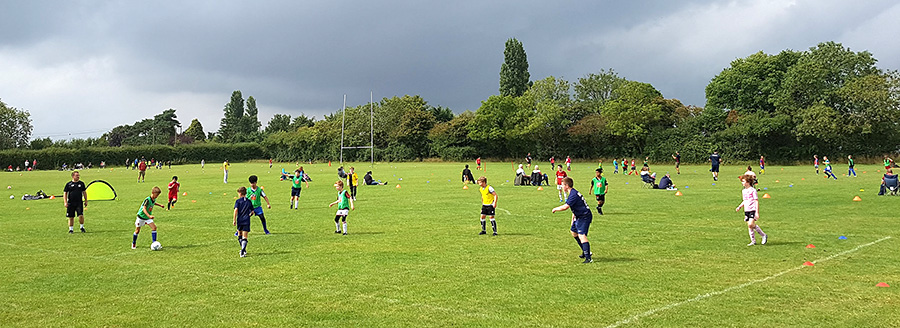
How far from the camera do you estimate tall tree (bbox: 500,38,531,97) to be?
319 ft

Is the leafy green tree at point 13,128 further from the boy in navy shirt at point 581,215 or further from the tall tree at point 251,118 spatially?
the boy in navy shirt at point 581,215

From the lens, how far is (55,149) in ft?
308

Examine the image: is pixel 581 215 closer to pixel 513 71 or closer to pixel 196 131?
pixel 513 71

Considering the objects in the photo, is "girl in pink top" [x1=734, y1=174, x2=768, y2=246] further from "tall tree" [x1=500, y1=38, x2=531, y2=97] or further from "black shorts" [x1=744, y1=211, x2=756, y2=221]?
"tall tree" [x1=500, y1=38, x2=531, y2=97]

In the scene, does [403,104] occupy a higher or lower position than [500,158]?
higher

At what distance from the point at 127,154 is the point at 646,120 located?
80836 mm

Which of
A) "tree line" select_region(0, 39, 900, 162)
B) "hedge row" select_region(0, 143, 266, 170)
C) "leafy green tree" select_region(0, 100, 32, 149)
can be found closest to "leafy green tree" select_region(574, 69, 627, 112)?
"tree line" select_region(0, 39, 900, 162)

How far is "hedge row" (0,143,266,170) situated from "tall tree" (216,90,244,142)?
1423 inches

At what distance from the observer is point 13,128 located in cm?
10594

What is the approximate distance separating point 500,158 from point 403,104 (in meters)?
19.6

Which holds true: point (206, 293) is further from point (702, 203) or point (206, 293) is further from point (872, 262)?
point (702, 203)

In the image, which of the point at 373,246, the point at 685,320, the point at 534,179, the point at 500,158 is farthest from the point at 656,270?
the point at 500,158

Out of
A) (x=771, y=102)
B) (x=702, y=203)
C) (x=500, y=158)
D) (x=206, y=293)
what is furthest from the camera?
(x=500, y=158)

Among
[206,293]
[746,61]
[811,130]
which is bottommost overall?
[206,293]
